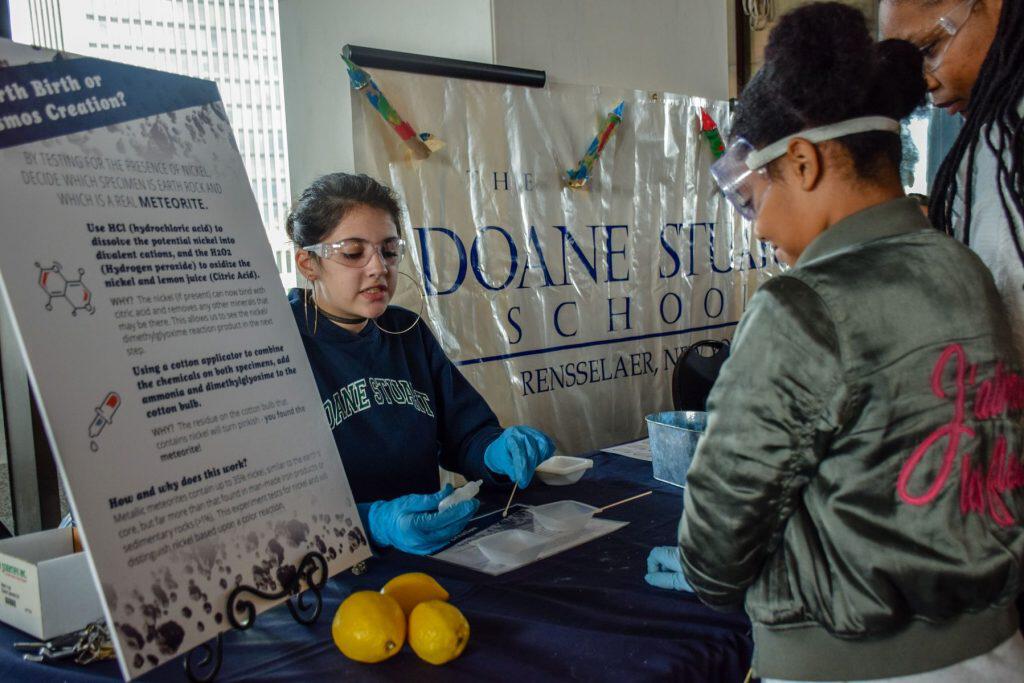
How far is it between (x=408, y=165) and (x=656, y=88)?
4.69ft

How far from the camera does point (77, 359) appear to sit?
41.8 inches

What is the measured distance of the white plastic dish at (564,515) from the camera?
166 cm

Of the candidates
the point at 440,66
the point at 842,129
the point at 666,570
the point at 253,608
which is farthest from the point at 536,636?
the point at 440,66

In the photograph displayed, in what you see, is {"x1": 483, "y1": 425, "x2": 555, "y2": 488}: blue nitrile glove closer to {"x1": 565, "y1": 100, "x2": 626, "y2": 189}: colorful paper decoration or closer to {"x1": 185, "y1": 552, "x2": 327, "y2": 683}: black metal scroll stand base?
{"x1": 185, "y1": 552, "x2": 327, "y2": 683}: black metal scroll stand base

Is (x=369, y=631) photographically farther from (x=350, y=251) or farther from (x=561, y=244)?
(x=561, y=244)

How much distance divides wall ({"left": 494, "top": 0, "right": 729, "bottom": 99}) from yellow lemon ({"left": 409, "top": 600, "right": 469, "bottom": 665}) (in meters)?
2.23

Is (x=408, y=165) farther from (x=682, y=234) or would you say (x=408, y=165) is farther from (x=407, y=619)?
(x=407, y=619)

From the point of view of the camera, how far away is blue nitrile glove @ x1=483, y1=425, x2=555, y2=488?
186cm

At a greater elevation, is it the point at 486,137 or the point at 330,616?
the point at 486,137

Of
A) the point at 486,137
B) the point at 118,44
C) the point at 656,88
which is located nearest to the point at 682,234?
the point at 656,88

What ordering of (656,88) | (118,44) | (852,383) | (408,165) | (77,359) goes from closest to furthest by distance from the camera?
(852,383)
(77,359)
(118,44)
(408,165)
(656,88)

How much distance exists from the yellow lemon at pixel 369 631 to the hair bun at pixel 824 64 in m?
0.88

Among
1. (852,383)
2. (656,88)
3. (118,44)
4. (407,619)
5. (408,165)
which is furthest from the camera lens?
(656,88)

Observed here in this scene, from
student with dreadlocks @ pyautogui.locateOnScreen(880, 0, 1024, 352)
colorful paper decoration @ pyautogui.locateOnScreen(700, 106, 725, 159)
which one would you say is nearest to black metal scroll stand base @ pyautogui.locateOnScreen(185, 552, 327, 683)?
student with dreadlocks @ pyautogui.locateOnScreen(880, 0, 1024, 352)
